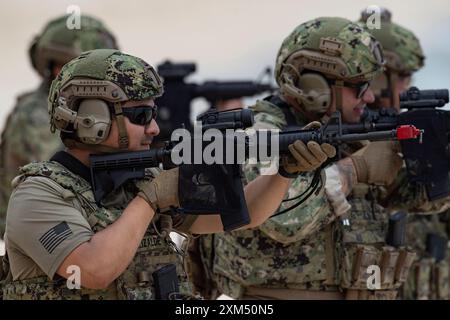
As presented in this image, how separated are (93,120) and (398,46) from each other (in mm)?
3474

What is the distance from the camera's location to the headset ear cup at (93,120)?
4.88 m

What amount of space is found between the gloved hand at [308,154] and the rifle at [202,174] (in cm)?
15

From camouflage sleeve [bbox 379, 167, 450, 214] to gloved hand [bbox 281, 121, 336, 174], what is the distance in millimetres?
1587

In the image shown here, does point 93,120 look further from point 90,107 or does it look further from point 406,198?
point 406,198

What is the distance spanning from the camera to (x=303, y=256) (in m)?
6.18

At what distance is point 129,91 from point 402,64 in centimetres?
328

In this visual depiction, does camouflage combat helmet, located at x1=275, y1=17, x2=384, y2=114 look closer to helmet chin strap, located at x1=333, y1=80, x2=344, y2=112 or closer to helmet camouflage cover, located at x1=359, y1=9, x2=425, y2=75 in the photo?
helmet chin strap, located at x1=333, y1=80, x2=344, y2=112

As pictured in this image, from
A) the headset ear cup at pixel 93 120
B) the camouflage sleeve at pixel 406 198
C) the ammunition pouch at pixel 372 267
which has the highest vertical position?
the headset ear cup at pixel 93 120

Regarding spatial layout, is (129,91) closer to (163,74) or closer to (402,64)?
(402,64)

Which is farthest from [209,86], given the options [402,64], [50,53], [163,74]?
[402,64]

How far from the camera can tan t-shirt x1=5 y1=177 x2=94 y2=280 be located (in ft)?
14.9

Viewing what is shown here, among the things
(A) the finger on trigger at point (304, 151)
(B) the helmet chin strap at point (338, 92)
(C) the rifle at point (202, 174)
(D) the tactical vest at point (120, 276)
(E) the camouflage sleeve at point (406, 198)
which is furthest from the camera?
(E) the camouflage sleeve at point (406, 198)

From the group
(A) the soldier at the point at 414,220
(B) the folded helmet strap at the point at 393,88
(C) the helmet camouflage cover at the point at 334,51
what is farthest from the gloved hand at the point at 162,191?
(A) the soldier at the point at 414,220

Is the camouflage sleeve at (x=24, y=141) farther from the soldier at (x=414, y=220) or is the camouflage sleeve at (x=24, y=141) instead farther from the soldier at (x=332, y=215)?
the soldier at (x=332, y=215)
